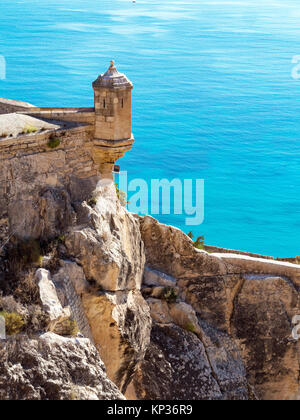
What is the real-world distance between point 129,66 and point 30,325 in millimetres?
48848

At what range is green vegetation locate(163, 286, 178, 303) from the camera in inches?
769

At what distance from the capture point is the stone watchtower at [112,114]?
16109mm

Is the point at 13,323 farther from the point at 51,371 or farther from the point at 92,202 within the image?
the point at 92,202

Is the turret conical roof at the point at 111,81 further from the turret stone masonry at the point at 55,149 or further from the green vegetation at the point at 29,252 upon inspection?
the green vegetation at the point at 29,252

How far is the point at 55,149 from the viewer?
15.8 m

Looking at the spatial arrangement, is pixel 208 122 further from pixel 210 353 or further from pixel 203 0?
pixel 203 0

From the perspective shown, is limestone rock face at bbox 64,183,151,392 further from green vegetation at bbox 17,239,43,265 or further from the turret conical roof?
the turret conical roof

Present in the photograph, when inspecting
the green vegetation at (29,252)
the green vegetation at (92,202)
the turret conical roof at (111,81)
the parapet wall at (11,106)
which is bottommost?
the green vegetation at (29,252)

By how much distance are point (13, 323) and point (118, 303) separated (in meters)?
3.87

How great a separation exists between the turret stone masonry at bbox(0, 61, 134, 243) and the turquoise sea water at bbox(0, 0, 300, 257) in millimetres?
22821

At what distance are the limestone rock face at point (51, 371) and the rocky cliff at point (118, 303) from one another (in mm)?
19

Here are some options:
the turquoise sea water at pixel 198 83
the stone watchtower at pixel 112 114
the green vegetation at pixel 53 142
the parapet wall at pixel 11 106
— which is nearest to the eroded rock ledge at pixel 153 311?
the green vegetation at pixel 53 142

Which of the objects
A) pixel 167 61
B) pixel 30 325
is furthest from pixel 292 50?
pixel 30 325

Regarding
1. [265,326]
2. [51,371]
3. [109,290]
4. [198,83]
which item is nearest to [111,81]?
[109,290]
